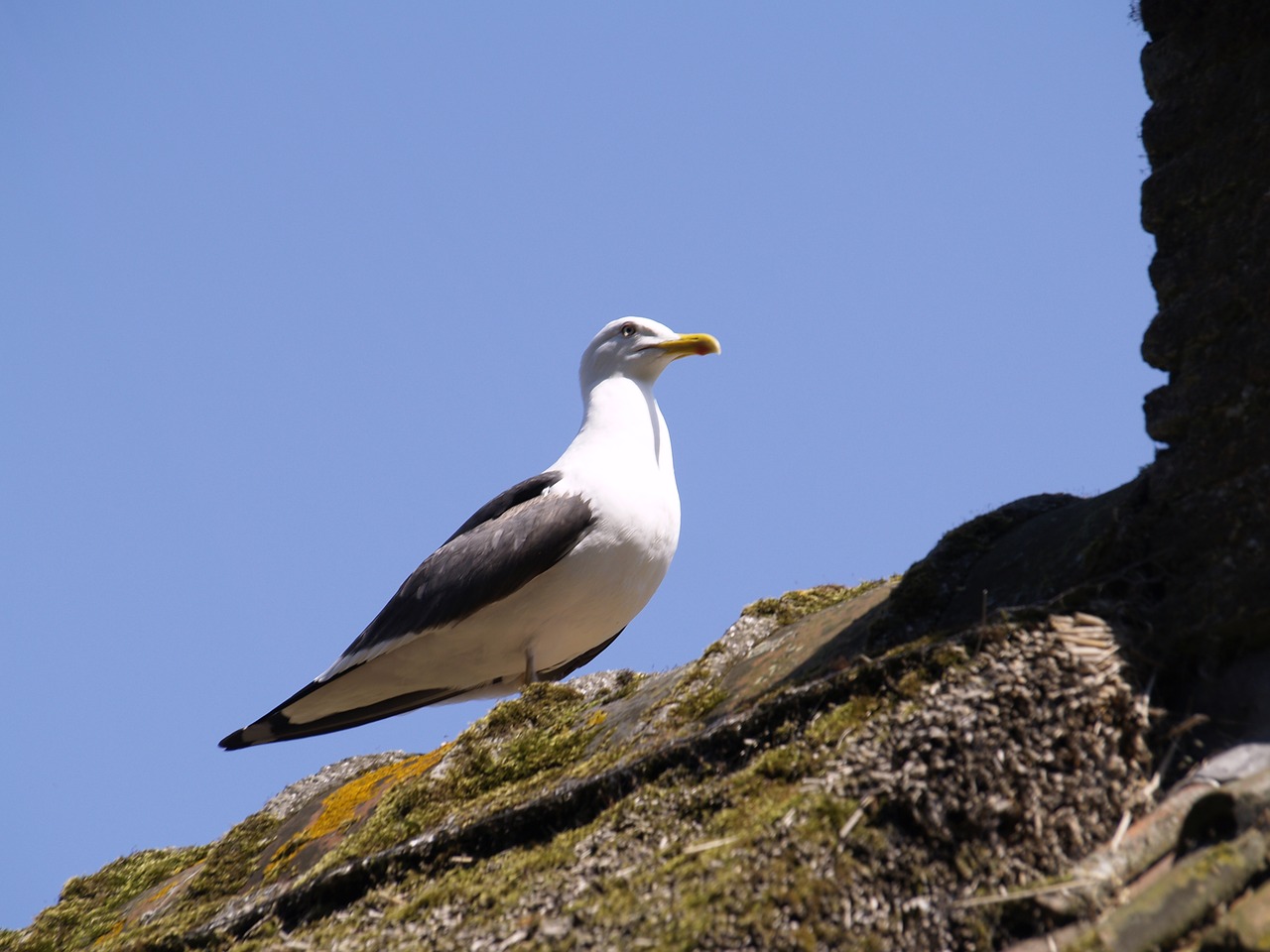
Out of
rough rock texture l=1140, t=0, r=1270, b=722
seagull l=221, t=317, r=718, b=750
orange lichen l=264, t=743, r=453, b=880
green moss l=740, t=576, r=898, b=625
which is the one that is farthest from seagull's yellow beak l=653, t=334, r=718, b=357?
rough rock texture l=1140, t=0, r=1270, b=722

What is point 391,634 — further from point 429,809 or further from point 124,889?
point 429,809

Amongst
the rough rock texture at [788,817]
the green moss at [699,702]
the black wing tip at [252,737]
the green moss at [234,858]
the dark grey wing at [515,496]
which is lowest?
the rough rock texture at [788,817]

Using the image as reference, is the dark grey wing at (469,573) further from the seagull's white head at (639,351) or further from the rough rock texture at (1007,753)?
the rough rock texture at (1007,753)

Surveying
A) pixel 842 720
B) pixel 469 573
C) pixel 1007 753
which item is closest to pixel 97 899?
pixel 469 573

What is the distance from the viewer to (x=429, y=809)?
4.97m

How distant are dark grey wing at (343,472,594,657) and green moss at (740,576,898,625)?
1.66m

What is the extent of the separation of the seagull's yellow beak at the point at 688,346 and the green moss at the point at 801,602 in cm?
332

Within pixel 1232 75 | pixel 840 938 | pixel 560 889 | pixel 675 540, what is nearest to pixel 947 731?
pixel 840 938

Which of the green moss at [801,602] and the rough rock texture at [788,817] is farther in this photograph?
the green moss at [801,602]

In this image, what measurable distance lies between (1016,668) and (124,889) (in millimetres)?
4837

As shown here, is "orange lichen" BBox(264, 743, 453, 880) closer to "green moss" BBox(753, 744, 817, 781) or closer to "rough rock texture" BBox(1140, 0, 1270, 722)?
"green moss" BBox(753, 744, 817, 781)

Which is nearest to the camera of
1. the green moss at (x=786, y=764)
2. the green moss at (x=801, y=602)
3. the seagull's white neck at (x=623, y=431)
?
the green moss at (x=786, y=764)

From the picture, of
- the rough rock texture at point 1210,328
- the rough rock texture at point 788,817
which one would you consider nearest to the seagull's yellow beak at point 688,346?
the rough rock texture at point 788,817

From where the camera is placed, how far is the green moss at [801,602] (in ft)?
17.6
